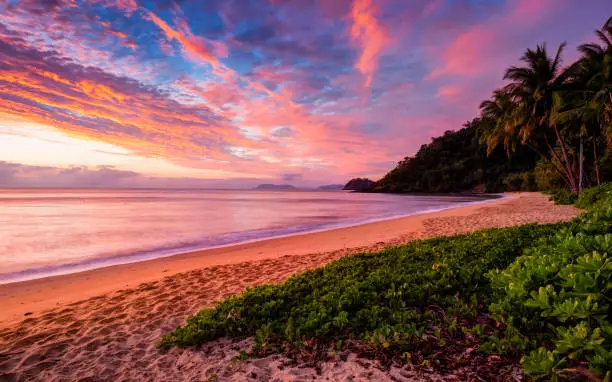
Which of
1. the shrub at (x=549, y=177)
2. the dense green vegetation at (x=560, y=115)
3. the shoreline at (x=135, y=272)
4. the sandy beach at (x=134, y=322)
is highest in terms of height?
the dense green vegetation at (x=560, y=115)

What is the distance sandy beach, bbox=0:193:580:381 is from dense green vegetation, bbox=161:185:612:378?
13.2 inches

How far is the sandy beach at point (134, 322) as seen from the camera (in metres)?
3.08

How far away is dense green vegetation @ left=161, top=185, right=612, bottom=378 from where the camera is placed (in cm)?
237

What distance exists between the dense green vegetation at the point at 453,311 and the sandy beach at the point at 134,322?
335 millimetres

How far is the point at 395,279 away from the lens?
14.8 feet

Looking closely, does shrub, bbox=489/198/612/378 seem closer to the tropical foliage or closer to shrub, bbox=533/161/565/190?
the tropical foliage

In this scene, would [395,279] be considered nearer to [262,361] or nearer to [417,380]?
[417,380]

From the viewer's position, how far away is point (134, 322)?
4523 mm

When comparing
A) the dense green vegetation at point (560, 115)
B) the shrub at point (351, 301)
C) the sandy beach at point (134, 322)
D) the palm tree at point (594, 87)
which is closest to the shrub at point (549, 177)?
the dense green vegetation at point (560, 115)

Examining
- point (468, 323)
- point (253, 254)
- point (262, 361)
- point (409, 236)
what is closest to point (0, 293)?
point (253, 254)

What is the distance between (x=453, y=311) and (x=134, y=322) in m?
4.42

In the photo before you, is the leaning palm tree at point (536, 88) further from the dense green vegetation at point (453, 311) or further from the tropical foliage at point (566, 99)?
the dense green vegetation at point (453, 311)

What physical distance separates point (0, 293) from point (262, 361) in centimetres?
717

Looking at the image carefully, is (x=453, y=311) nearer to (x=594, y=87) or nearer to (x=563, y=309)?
(x=563, y=309)
